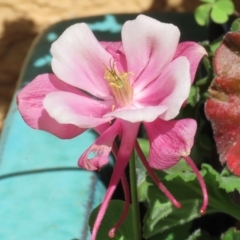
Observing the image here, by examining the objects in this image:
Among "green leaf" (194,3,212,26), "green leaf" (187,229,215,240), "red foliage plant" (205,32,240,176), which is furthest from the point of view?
"green leaf" (194,3,212,26)

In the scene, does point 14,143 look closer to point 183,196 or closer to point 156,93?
point 183,196

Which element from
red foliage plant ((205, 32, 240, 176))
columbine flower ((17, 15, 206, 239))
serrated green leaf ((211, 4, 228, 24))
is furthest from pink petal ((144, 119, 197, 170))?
serrated green leaf ((211, 4, 228, 24))

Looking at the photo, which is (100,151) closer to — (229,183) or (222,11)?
(229,183)

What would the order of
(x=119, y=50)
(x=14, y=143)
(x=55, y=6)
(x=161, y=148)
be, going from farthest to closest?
(x=55, y=6), (x=14, y=143), (x=119, y=50), (x=161, y=148)

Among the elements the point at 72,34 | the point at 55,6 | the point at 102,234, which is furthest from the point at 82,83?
the point at 55,6

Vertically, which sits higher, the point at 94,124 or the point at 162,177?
the point at 94,124

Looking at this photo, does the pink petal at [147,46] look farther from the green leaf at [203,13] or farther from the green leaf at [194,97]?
the green leaf at [203,13]

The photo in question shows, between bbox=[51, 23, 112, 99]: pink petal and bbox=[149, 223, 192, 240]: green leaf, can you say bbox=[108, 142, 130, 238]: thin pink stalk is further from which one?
bbox=[149, 223, 192, 240]: green leaf
